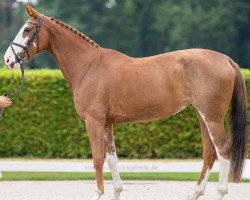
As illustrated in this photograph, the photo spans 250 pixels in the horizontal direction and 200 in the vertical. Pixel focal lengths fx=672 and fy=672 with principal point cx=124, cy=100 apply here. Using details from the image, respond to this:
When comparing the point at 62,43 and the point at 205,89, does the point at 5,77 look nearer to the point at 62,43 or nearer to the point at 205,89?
the point at 62,43

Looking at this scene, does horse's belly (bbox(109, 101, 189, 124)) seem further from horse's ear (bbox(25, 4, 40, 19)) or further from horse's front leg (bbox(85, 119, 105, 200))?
horse's ear (bbox(25, 4, 40, 19))

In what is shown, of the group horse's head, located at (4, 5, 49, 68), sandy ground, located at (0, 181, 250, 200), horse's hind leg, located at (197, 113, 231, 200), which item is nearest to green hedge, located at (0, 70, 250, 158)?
sandy ground, located at (0, 181, 250, 200)

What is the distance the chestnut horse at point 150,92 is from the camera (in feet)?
25.3

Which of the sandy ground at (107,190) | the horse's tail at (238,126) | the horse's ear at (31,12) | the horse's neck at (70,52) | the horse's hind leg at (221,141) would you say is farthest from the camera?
the sandy ground at (107,190)

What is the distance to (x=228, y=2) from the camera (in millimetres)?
35750

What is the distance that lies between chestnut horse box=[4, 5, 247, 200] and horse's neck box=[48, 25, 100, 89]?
0.05ft

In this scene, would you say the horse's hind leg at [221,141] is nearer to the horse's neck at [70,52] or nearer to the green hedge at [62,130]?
the horse's neck at [70,52]

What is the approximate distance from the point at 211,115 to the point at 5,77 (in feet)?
27.2

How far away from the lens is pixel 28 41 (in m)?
7.95

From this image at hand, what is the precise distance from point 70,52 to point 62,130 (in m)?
7.37

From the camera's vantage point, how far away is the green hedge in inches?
599

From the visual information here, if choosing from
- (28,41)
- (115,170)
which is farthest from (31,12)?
(115,170)

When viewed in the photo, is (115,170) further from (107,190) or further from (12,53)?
(107,190)

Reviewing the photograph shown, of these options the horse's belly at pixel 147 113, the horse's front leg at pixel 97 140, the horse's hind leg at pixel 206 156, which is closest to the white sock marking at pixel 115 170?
the horse's front leg at pixel 97 140
